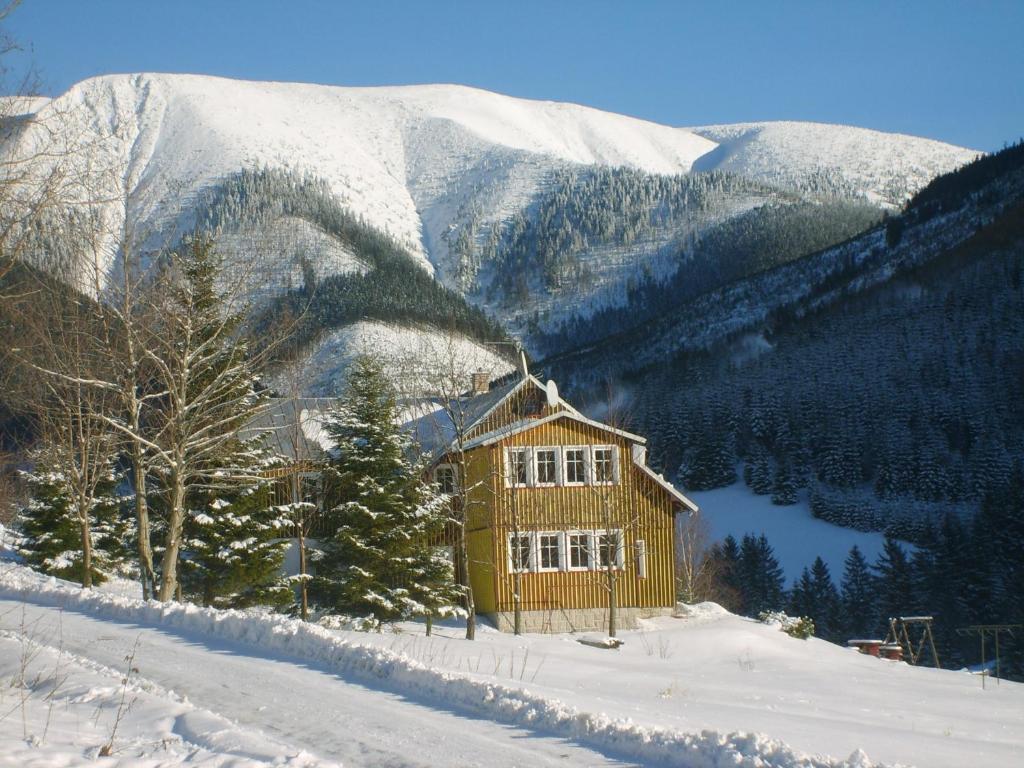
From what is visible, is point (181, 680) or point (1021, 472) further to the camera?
point (1021, 472)

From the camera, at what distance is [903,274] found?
135 meters

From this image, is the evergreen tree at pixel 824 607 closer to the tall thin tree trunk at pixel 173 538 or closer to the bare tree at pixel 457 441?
the bare tree at pixel 457 441

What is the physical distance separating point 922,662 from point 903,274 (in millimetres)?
88884

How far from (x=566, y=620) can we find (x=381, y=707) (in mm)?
25106

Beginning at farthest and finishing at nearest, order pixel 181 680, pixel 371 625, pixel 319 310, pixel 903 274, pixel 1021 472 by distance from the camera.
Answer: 1. pixel 319 310
2. pixel 903 274
3. pixel 1021 472
4. pixel 371 625
5. pixel 181 680

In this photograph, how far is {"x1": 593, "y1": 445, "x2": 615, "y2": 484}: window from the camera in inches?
1422

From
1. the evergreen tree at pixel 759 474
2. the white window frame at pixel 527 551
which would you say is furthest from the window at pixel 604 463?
the evergreen tree at pixel 759 474

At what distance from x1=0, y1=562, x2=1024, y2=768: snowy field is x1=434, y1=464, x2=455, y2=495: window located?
15939 millimetres

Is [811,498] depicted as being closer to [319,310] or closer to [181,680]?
[319,310]

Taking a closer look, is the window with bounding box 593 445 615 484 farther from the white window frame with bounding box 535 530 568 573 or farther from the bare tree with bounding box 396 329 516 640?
the bare tree with bounding box 396 329 516 640

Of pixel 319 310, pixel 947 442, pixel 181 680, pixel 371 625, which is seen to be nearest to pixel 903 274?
pixel 947 442

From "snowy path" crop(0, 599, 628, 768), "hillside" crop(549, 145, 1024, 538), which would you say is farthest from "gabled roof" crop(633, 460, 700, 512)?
"hillside" crop(549, 145, 1024, 538)

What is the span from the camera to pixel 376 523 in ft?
99.2

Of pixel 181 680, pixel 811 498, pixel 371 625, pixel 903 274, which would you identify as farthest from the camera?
pixel 903 274
